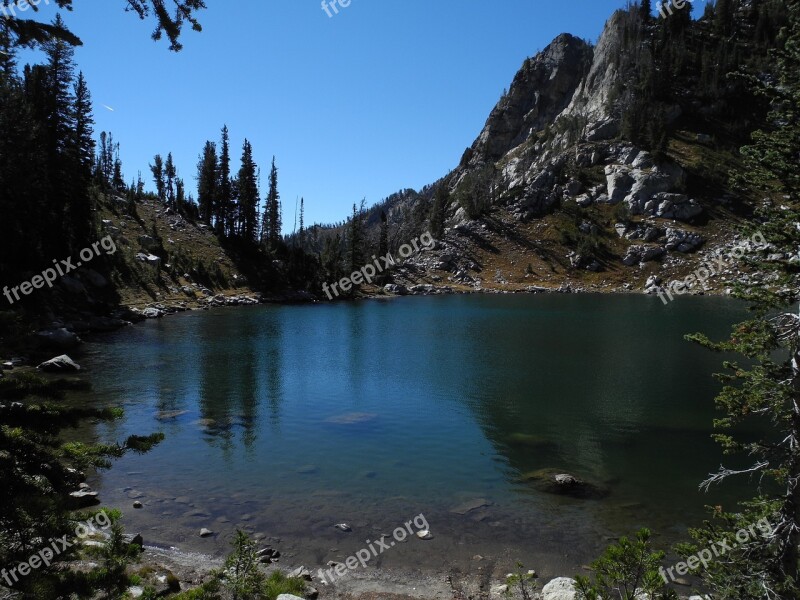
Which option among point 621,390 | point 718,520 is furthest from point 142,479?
point 621,390

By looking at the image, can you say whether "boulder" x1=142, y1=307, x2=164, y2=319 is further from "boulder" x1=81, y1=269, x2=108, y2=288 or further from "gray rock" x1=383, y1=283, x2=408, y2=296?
"gray rock" x1=383, y1=283, x2=408, y2=296

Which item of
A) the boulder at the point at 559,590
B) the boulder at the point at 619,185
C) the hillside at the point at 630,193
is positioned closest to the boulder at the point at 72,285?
the boulder at the point at 559,590

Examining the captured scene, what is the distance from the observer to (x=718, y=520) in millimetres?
17062

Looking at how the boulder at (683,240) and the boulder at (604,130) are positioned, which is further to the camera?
the boulder at (604,130)

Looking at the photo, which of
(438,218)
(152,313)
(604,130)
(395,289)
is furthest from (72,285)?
(604,130)

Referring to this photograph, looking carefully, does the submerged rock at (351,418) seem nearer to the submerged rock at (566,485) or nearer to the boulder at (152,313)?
the submerged rock at (566,485)

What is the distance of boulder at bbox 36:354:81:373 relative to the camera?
1305 inches

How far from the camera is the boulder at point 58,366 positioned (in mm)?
33156

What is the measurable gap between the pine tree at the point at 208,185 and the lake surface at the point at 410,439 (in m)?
64.3

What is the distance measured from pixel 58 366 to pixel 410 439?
25.3m

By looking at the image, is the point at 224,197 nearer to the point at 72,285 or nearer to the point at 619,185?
the point at 72,285

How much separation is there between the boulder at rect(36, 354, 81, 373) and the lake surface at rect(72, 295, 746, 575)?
1.70 m

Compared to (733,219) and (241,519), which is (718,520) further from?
(733,219)

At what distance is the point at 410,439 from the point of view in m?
24.9
